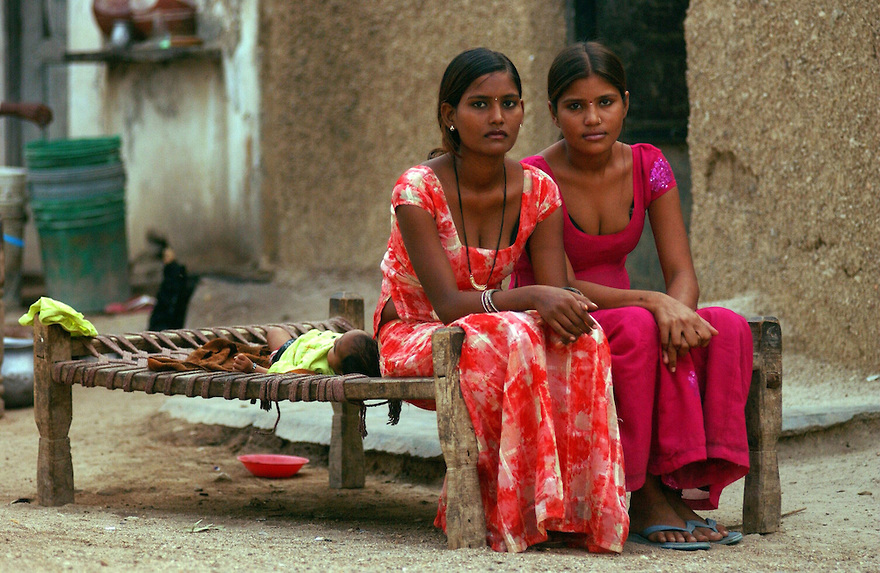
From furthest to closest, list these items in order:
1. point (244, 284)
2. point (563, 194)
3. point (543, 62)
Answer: point (244, 284) < point (543, 62) < point (563, 194)

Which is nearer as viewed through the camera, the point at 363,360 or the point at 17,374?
the point at 363,360

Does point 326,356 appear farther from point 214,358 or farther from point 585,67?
point 585,67

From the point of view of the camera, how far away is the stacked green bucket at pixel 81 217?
7418 mm

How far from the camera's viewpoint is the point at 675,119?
6273mm

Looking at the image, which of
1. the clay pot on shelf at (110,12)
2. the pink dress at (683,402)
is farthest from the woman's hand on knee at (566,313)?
the clay pot on shelf at (110,12)

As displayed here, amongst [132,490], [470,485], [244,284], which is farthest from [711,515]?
[244,284]

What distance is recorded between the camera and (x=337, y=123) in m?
7.17

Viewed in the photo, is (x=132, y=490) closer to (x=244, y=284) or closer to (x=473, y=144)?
(x=473, y=144)

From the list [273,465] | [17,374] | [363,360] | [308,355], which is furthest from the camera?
[17,374]

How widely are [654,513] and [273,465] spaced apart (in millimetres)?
1708

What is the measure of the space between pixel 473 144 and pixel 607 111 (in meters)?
0.42

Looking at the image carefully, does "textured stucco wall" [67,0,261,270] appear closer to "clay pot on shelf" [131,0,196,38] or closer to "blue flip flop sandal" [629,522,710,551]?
"clay pot on shelf" [131,0,196,38]

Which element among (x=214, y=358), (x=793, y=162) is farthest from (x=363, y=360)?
(x=793, y=162)

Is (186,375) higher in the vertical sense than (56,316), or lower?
lower
